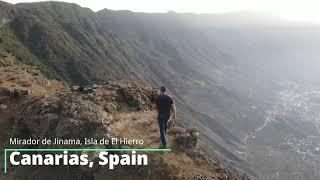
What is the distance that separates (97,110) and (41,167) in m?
4.12

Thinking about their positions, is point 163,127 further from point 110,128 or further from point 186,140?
point 110,128

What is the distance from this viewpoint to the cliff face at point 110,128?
22047mm

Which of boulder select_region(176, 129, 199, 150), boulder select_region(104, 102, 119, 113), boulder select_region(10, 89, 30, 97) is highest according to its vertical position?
boulder select_region(104, 102, 119, 113)

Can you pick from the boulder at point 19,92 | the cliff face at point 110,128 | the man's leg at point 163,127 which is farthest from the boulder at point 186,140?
the boulder at point 19,92

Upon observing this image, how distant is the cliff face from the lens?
72.3 ft

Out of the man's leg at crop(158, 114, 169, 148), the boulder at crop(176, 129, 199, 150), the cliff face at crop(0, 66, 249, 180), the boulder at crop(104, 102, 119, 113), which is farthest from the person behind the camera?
the boulder at crop(104, 102, 119, 113)

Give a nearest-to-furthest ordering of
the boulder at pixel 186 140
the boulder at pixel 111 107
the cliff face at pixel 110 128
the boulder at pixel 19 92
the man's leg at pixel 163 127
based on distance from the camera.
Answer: the cliff face at pixel 110 128
the man's leg at pixel 163 127
the boulder at pixel 186 140
the boulder at pixel 111 107
the boulder at pixel 19 92

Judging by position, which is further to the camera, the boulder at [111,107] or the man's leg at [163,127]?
the boulder at [111,107]

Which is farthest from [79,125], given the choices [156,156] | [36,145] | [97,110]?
[156,156]

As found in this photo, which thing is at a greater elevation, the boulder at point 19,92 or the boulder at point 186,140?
the boulder at point 186,140

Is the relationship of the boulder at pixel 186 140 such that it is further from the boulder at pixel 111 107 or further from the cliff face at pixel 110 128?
the boulder at pixel 111 107

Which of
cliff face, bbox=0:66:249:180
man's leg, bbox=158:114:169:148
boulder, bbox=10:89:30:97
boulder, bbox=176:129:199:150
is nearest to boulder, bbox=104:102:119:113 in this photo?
cliff face, bbox=0:66:249:180

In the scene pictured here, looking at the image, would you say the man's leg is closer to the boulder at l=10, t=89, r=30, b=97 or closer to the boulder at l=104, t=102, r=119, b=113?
the boulder at l=104, t=102, r=119, b=113

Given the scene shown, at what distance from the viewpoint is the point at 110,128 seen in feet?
81.4
